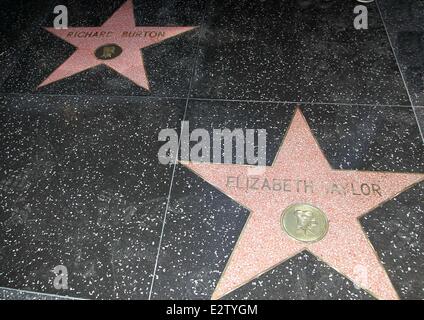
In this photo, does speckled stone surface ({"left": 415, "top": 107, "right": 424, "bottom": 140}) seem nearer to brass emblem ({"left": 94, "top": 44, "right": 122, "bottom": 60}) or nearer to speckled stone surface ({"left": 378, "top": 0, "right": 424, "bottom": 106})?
speckled stone surface ({"left": 378, "top": 0, "right": 424, "bottom": 106})

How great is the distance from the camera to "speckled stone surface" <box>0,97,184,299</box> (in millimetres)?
1316

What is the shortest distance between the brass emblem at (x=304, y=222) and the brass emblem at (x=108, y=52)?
4.49 feet

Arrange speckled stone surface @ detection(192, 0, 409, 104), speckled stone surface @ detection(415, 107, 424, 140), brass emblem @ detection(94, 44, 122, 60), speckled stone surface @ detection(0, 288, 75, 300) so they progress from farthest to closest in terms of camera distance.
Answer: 1. brass emblem @ detection(94, 44, 122, 60)
2. speckled stone surface @ detection(192, 0, 409, 104)
3. speckled stone surface @ detection(415, 107, 424, 140)
4. speckled stone surface @ detection(0, 288, 75, 300)

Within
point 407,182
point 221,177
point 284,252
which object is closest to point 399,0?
point 407,182

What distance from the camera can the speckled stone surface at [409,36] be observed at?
1.89m

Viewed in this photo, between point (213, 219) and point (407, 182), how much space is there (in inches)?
32.3

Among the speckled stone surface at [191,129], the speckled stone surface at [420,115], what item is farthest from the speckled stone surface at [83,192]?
the speckled stone surface at [420,115]

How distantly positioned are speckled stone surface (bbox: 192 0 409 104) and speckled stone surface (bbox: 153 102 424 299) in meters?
0.11

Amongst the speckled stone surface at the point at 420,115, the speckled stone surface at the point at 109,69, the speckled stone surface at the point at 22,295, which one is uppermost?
the speckled stone surface at the point at 109,69

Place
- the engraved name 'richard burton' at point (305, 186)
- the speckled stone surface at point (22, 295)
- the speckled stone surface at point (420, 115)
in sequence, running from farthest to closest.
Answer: the speckled stone surface at point (420, 115) < the engraved name 'richard burton' at point (305, 186) < the speckled stone surface at point (22, 295)

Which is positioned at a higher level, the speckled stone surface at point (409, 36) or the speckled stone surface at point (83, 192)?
the speckled stone surface at point (409, 36)

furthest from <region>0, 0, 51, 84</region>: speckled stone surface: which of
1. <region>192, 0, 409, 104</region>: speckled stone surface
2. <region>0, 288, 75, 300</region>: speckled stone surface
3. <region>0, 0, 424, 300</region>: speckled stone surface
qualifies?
<region>0, 288, 75, 300</region>: speckled stone surface

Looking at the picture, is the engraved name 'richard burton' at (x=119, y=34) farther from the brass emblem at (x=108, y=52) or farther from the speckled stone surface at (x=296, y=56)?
the speckled stone surface at (x=296, y=56)

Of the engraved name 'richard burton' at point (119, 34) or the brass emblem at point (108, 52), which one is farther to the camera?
the engraved name 'richard burton' at point (119, 34)
